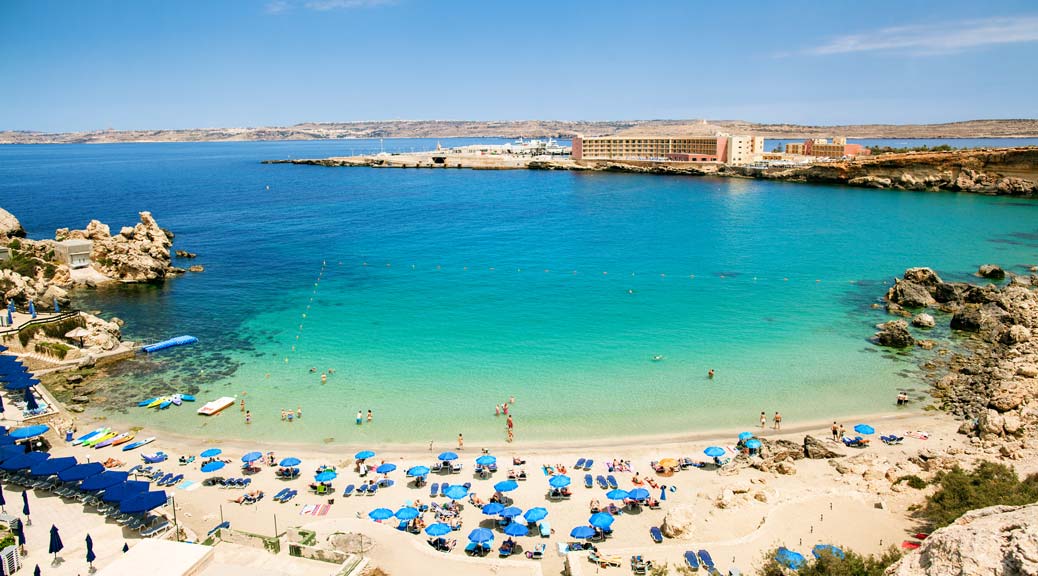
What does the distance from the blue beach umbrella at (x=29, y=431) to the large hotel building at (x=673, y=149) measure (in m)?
132

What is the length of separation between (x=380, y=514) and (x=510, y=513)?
13.3 ft

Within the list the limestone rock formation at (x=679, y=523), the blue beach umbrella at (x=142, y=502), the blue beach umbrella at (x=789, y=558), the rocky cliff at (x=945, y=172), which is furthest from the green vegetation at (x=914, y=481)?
the rocky cliff at (x=945, y=172)

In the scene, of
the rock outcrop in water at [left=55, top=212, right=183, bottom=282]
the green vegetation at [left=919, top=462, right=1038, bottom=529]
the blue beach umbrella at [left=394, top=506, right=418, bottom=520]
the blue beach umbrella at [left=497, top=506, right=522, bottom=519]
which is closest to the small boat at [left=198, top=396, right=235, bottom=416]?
the blue beach umbrella at [left=394, top=506, right=418, bottom=520]

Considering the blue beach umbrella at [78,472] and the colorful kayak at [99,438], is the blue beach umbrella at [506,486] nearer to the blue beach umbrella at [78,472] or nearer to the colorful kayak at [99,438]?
the blue beach umbrella at [78,472]

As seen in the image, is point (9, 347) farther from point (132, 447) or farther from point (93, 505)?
point (93, 505)

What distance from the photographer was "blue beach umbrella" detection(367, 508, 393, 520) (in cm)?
1923

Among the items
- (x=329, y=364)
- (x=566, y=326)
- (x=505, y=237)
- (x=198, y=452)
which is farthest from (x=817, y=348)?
(x=505, y=237)

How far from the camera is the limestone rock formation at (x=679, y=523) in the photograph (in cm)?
1780

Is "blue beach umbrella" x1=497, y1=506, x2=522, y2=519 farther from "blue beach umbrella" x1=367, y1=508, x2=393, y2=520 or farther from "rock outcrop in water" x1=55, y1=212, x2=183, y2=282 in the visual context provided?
"rock outcrop in water" x1=55, y1=212, x2=183, y2=282

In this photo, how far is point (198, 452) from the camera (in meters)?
24.3

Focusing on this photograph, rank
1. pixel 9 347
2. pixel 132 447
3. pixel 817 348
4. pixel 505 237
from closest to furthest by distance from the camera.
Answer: pixel 132 447, pixel 9 347, pixel 817 348, pixel 505 237

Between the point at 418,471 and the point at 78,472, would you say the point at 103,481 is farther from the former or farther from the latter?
the point at 418,471

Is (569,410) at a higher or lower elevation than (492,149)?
lower

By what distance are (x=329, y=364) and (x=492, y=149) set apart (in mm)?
166827
